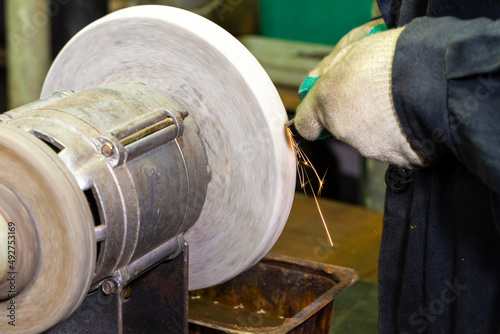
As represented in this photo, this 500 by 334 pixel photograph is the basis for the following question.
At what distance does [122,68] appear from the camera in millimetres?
1367

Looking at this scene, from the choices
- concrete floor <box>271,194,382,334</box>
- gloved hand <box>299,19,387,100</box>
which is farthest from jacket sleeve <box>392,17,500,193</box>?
concrete floor <box>271,194,382,334</box>

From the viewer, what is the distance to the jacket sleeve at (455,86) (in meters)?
0.96

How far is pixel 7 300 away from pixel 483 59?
818mm

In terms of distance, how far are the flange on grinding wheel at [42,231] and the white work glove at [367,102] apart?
16.8 inches

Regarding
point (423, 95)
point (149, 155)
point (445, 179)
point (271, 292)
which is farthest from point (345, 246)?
point (423, 95)

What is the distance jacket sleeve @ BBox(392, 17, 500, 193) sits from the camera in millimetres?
958

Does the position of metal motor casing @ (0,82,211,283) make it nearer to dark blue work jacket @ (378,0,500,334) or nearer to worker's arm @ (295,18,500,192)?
worker's arm @ (295,18,500,192)

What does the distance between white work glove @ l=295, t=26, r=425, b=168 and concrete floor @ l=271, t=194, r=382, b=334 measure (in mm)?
890

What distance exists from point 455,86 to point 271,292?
0.91 m

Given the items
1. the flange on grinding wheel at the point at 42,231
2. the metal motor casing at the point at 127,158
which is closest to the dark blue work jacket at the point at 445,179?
the metal motor casing at the point at 127,158

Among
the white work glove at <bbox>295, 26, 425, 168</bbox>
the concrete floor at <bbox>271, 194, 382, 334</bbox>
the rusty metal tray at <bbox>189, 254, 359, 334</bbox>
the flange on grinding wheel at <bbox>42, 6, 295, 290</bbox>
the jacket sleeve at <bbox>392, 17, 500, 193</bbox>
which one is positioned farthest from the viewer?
the concrete floor at <bbox>271, 194, 382, 334</bbox>

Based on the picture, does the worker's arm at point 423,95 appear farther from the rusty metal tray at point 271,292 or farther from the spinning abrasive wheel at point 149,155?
the rusty metal tray at point 271,292

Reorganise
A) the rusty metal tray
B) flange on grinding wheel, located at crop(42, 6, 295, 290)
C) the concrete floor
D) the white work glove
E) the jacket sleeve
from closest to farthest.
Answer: the jacket sleeve < the white work glove < flange on grinding wheel, located at crop(42, 6, 295, 290) < the rusty metal tray < the concrete floor

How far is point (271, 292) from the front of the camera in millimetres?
1753
